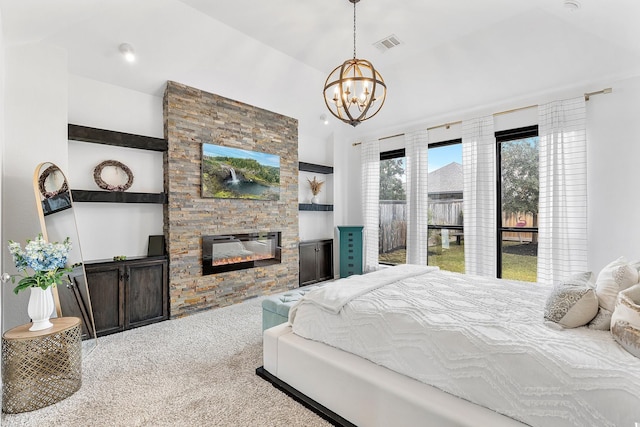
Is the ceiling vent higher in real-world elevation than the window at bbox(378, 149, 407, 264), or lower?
higher

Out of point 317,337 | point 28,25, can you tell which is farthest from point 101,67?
point 317,337

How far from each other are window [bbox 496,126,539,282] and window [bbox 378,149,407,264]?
1568 millimetres

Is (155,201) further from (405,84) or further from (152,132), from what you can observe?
(405,84)

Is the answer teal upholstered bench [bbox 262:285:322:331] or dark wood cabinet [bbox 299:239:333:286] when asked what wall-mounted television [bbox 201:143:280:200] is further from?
teal upholstered bench [bbox 262:285:322:331]

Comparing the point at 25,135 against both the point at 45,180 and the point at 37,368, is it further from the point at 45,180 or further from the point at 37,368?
the point at 37,368

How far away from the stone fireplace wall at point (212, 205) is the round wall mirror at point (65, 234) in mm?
908

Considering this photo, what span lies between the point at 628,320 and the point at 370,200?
4597 mm

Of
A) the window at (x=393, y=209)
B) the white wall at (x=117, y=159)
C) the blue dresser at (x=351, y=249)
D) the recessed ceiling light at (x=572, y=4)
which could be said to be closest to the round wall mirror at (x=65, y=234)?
the white wall at (x=117, y=159)

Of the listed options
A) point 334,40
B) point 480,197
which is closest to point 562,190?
point 480,197

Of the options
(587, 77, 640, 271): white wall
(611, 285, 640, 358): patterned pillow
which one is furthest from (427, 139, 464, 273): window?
(611, 285, 640, 358): patterned pillow

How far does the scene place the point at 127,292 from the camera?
11.4 feet

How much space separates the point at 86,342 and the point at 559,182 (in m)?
5.70

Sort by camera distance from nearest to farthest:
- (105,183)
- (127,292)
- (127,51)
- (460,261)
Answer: (127,51) → (127,292) → (105,183) → (460,261)

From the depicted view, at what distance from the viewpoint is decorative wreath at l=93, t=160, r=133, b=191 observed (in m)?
3.55
